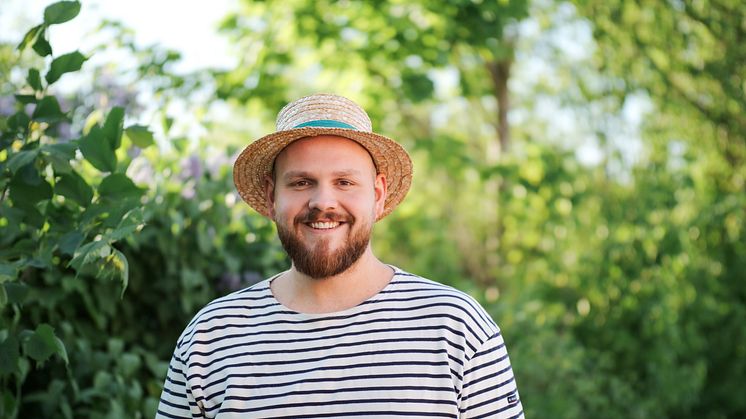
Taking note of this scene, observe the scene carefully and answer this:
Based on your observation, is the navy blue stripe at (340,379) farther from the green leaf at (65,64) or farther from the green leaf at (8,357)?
the green leaf at (65,64)

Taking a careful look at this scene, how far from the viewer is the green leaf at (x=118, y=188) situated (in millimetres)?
2479

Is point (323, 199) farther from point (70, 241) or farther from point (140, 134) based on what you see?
point (140, 134)

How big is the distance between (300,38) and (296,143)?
4319mm

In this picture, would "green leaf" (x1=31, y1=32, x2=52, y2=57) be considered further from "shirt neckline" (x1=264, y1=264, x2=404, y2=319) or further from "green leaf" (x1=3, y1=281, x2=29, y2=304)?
"shirt neckline" (x1=264, y1=264, x2=404, y2=319)

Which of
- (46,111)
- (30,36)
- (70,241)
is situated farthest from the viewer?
(46,111)

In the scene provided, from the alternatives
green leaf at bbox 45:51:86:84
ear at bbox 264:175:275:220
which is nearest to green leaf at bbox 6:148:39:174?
green leaf at bbox 45:51:86:84

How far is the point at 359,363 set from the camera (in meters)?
2.11

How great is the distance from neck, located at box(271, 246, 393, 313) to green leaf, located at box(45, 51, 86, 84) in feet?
2.76

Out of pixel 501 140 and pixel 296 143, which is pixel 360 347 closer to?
pixel 296 143

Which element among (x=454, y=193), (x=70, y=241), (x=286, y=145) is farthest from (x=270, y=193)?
(x=454, y=193)

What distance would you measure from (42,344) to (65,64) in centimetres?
73

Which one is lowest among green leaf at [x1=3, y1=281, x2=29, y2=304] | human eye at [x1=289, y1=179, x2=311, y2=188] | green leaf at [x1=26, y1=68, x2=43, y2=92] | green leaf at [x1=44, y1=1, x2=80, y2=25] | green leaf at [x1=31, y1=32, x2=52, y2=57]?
green leaf at [x1=3, y1=281, x2=29, y2=304]

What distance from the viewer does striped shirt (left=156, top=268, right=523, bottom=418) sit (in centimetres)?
207

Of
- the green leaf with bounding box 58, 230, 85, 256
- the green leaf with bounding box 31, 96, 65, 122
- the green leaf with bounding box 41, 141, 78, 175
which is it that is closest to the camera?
the green leaf with bounding box 58, 230, 85, 256
